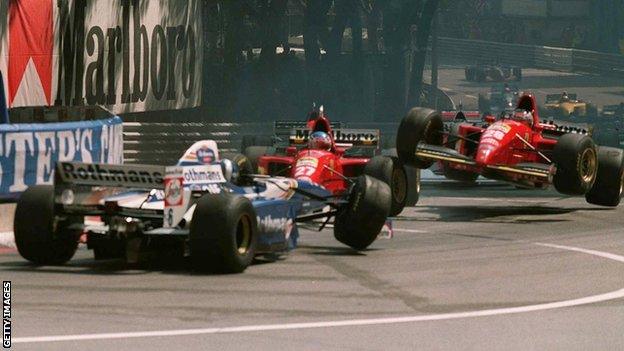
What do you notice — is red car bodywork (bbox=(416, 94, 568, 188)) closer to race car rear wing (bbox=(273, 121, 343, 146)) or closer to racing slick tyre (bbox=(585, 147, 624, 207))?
racing slick tyre (bbox=(585, 147, 624, 207))

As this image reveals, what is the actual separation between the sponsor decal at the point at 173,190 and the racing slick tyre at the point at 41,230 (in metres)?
1.08

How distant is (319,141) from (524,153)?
4401 mm

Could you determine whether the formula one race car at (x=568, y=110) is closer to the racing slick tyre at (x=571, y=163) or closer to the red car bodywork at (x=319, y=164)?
the racing slick tyre at (x=571, y=163)

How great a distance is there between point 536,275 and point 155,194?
392 centimetres

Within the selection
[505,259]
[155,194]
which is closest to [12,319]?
[155,194]

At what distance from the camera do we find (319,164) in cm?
2138

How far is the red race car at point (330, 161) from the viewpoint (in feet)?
70.2

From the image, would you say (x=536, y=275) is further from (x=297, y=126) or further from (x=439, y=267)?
(x=297, y=126)

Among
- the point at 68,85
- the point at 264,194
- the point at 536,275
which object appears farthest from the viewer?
the point at 68,85

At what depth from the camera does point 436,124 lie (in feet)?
83.2

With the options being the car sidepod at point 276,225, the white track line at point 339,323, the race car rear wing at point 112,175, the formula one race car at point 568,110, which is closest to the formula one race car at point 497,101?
the formula one race car at point 568,110

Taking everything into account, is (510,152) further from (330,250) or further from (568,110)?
(568,110)

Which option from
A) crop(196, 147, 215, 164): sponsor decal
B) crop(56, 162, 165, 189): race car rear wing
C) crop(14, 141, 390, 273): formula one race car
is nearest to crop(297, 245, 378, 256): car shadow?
crop(14, 141, 390, 273): formula one race car

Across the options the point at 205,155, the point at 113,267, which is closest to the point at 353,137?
the point at 205,155
